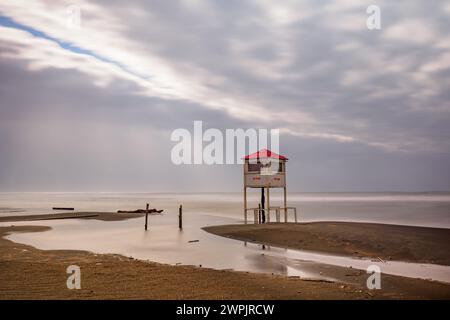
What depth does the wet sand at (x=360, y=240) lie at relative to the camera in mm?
18016

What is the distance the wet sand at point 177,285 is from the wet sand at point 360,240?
6123 mm

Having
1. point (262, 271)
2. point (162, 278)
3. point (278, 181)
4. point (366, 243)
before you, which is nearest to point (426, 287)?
point (262, 271)

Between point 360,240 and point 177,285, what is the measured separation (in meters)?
14.8

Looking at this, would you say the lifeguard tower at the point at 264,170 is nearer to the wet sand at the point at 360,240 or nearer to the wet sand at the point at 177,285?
the wet sand at the point at 360,240

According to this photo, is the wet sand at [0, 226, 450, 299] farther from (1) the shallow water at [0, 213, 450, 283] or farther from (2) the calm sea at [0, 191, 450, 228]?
(2) the calm sea at [0, 191, 450, 228]

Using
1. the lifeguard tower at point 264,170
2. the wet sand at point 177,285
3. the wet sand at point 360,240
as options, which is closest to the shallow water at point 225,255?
the wet sand at point 360,240

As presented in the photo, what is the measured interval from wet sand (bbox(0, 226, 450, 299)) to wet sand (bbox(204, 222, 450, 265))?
6123 millimetres

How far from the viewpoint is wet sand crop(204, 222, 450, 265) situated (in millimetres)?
18016

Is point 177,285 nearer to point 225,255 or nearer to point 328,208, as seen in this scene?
point 225,255
